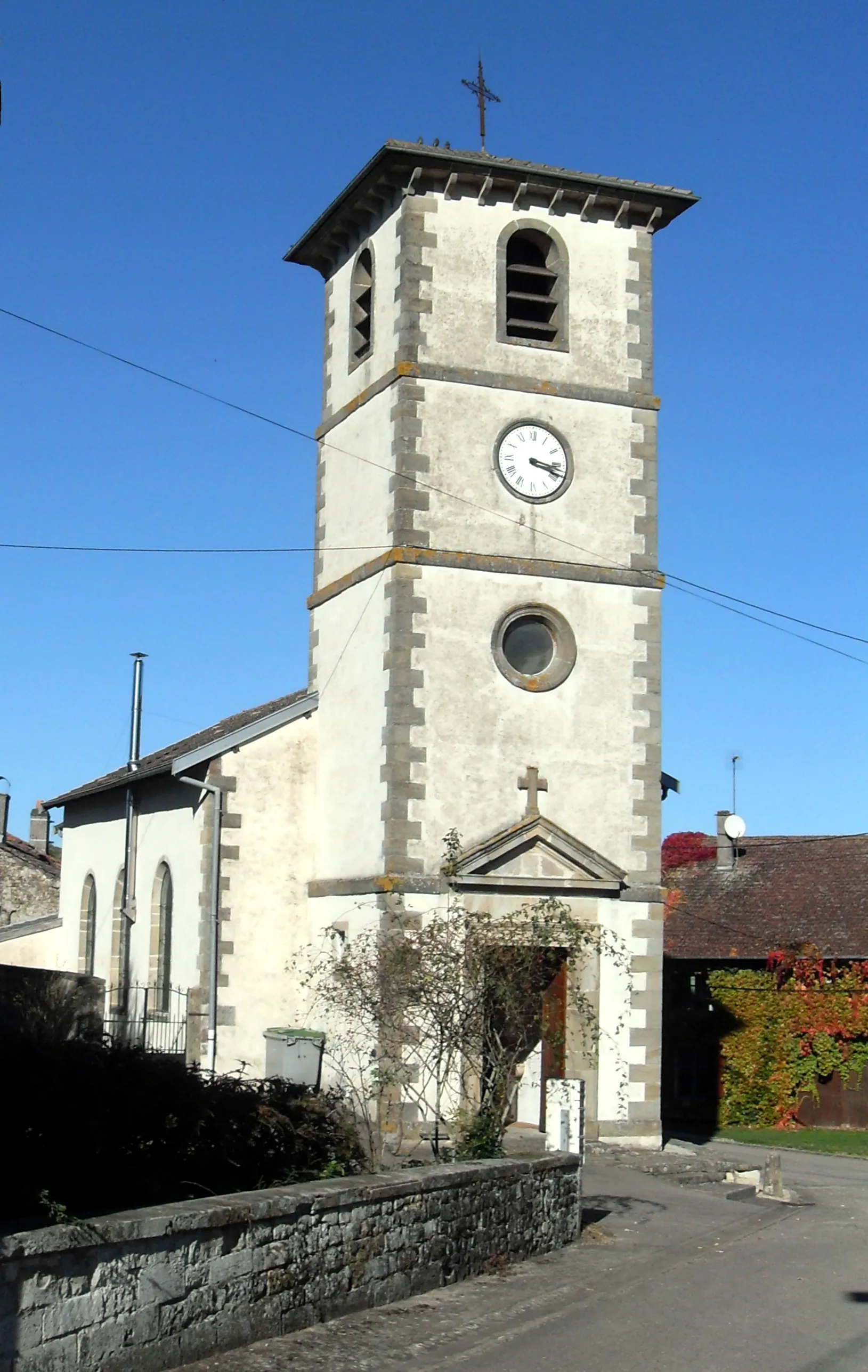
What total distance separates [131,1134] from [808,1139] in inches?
727

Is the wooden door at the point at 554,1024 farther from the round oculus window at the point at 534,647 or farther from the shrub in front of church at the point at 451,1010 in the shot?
the round oculus window at the point at 534,647

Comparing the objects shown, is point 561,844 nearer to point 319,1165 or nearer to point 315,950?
point 315,950

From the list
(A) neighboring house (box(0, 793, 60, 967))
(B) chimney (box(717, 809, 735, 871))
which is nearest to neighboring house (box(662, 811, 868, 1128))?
(B) chimney (box(717, 809, 735, 871))

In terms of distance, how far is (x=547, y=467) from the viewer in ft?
65.0

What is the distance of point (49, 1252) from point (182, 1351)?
1.29 metres

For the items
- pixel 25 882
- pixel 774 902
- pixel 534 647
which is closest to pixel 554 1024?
pixel 534 647

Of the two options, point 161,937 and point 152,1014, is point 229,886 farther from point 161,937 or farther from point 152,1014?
point 152,1014

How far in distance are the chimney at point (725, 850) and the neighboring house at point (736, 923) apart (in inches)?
0.6

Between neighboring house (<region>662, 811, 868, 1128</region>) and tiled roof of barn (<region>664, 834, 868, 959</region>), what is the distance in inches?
0.8

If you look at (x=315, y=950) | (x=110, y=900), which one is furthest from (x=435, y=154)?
(x=110, y=900)

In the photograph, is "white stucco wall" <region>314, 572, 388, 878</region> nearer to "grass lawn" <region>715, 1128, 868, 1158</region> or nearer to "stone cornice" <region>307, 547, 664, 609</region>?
"stone cornice" <region>307, 547, 664, 609</region>

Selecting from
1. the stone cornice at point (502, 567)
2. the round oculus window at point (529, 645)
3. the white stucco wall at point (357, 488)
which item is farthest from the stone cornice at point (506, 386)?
the round oculus window at point (529, 645)

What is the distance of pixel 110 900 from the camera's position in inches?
973

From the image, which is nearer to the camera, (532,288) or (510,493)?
(510,493)
